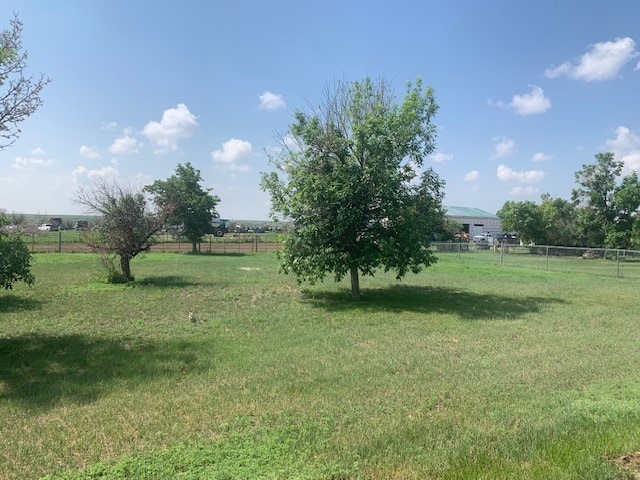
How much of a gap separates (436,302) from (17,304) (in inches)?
435

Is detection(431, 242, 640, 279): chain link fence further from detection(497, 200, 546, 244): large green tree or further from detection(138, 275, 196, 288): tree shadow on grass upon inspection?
detection(138, 275, 196, 288): tree shadow on grass

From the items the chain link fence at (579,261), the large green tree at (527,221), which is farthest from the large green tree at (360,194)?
the large green tree at (527,221)

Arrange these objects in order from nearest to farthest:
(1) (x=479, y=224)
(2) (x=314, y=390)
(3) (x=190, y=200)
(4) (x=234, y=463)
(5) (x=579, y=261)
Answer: (4) (x=234, y=463) → (2) (x=314, y=390) → (5) (x=579, y=261) → (3) (x=190, y=200) → (1) (x=479, y=224)

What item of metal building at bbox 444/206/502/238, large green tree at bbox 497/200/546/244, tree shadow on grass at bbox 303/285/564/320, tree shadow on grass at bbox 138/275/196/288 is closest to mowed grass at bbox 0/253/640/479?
tree shadow on grass at bbox 303/285/564/320

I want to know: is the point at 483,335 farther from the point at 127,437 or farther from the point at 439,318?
the point at 127,437

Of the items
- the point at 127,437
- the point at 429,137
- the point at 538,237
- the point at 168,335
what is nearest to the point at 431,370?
the point at 127,437

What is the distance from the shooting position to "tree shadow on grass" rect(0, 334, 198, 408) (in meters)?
5.33

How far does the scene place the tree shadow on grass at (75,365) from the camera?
17.5ft

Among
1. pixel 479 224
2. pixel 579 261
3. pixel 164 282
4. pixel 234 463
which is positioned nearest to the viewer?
pixel 234 463

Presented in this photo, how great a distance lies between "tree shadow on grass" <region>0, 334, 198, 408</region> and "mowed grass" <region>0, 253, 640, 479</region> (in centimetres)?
4

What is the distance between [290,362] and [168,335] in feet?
9.86

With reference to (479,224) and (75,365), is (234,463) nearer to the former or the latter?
(75,365)

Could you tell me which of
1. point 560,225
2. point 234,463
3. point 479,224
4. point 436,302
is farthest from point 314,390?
point 479,224

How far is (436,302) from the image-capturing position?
12602 mm
